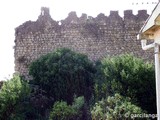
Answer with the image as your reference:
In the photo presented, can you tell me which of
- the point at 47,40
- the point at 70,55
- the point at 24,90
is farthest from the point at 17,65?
the point at 24,90

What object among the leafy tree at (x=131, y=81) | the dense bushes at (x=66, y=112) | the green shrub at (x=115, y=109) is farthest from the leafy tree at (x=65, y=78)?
the green shrub at (x=115, y=109)

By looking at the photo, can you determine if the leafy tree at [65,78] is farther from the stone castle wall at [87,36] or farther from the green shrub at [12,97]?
the stone castle wall at [87,36]

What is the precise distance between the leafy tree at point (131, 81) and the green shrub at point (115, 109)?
64 cm

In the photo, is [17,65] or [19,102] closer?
[19,102]

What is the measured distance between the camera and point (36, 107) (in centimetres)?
1842

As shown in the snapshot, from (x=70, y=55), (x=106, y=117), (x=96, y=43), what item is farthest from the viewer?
(x=96, y=43)

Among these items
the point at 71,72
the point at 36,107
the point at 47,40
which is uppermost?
the point at 47,40

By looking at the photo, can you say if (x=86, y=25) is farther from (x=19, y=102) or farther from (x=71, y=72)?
(x=19, y=102)

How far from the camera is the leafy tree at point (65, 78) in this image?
1920 cm

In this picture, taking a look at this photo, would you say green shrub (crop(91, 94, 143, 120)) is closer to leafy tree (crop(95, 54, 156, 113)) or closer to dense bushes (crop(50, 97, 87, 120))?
leafy tree (crop(95, 54, 156, 113))

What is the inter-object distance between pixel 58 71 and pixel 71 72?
1.88ft

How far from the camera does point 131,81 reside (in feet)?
52.9

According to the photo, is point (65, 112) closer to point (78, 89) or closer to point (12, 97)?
point (12, 97)

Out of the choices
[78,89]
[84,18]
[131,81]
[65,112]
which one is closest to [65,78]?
[78,89]
